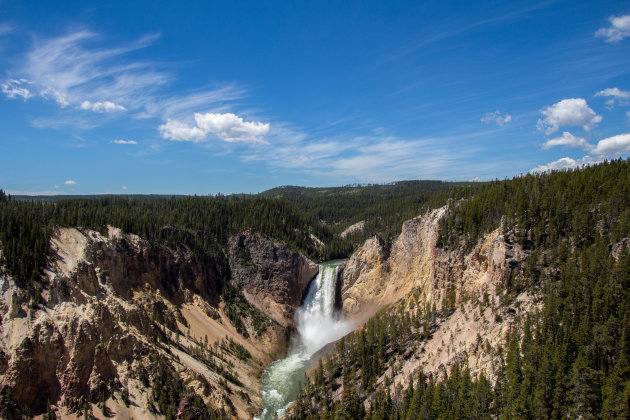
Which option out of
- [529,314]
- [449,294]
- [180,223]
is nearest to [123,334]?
[449,294]

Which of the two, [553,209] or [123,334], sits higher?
[553,209]

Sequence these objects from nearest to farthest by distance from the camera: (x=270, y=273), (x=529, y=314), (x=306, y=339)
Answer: (x=529, y=314) < (x=306, y=339) < (x=270, y=273)

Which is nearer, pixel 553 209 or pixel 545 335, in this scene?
pixel 545 335

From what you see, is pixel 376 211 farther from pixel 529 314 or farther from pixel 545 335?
pixel 545 335

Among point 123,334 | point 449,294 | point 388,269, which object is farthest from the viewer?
point 388,269

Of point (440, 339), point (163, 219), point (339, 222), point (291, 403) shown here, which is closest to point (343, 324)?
point (291, 403)

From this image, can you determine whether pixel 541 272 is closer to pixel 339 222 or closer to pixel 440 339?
pixel 440 339

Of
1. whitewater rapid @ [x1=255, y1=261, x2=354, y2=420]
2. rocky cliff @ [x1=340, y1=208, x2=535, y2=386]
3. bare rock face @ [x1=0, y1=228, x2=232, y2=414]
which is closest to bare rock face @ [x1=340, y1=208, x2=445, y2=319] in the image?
rocky cliff @ [x1=340, y1=208, x2=535, y2=386]
